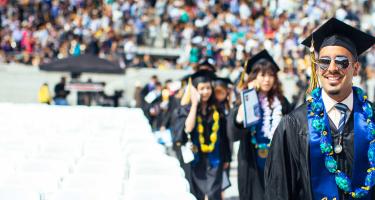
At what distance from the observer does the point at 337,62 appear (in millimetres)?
3283

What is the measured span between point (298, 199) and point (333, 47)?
2.69 ft

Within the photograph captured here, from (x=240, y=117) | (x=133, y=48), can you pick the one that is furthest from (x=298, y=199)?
(x=133, y=48)

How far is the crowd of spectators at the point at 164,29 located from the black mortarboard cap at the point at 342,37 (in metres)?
14.5

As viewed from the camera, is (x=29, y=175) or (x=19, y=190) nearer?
(x=19, y=190)

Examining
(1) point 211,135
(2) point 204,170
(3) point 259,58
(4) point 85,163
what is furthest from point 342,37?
(2) point 204,170

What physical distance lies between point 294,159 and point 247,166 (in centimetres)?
298

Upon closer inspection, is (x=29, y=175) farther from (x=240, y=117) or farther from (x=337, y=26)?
(x=240, y=117)

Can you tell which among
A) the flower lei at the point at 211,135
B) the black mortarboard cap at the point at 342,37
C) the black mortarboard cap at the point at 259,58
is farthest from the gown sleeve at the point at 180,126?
the black mortarboard cap at the point at 342,37

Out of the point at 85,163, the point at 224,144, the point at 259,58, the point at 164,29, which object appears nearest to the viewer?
the point at 85,163

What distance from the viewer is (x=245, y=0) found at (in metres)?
24.0

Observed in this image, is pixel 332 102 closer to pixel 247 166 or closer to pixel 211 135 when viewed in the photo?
pixel 247 166

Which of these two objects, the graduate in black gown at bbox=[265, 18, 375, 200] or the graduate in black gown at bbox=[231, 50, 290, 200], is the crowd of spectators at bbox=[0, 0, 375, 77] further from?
the graduate in black gown at bbox=[265, 18, 375, 200]

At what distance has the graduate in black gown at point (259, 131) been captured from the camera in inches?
243

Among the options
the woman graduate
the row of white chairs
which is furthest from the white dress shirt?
the woman graduate
